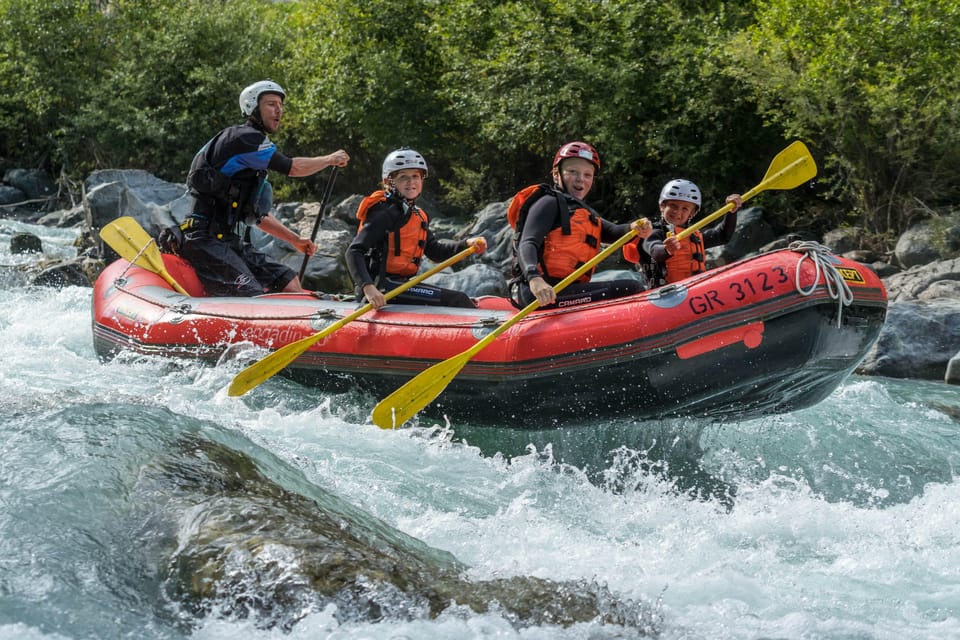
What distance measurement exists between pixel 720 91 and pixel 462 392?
8348mm

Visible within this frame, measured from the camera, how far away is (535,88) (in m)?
13.3

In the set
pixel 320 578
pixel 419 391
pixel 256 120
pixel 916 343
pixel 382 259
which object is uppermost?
pixel 256 120

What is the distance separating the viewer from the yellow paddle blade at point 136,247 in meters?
6.94

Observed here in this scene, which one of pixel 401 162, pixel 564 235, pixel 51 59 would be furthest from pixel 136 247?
pixel 51 59

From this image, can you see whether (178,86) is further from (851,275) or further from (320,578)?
(320,578)

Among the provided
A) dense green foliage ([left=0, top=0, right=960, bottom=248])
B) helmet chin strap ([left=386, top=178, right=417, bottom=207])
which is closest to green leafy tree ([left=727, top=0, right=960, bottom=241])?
dense green foliage ([left=0, top=0, right=960, bottom=248])

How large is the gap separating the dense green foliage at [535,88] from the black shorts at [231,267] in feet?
21.9

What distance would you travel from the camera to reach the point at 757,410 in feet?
16.1

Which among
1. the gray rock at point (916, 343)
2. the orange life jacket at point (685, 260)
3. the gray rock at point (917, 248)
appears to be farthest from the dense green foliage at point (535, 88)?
the orange life jacket at point (685, 260)

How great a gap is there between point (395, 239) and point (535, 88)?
26.3 ft

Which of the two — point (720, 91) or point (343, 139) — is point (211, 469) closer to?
point (720, 91)

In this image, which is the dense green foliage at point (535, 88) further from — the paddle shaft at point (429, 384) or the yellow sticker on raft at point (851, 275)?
the paddle shaft at point (429, 384)

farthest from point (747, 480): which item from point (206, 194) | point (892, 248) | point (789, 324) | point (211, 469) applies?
point (892, 248)

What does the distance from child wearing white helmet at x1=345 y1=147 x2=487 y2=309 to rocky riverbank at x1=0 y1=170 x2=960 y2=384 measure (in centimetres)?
259
